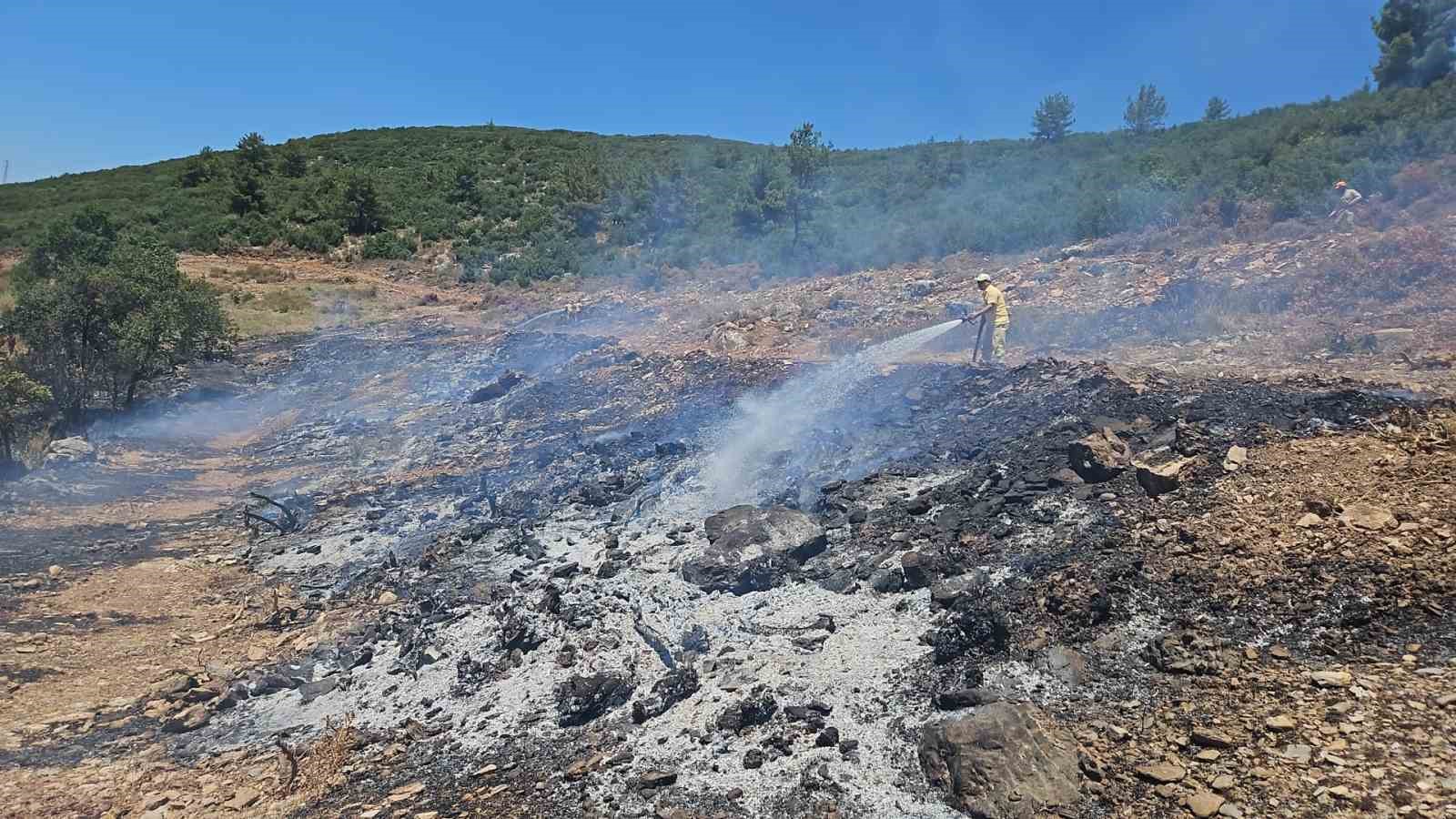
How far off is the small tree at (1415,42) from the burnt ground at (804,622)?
26.4 m

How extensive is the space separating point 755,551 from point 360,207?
2783 cm

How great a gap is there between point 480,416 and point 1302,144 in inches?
749

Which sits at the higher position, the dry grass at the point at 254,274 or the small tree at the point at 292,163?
the small tree at the point at 292,163

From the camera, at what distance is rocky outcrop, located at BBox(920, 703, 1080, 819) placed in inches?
143

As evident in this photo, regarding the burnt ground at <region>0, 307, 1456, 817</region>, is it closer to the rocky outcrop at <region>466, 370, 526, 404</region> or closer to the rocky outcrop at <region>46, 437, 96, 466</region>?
the rocky outcrop at <region>46, 437, 96, 466</region>

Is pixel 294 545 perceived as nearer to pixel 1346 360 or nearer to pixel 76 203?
pixel 1346 360

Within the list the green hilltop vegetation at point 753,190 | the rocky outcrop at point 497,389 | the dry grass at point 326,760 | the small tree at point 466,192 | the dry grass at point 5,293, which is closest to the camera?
the dry grass at point 326,760

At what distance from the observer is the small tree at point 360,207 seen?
94.8 ft

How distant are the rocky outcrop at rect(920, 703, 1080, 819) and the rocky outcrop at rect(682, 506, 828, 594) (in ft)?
7.67

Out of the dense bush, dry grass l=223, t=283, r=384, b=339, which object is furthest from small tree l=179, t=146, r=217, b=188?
the dense bush

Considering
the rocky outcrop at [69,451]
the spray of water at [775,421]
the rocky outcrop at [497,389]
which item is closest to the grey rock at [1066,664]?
the spray of water at [775,421]

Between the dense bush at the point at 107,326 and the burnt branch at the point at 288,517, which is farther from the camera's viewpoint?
the dense bush at the point at 107,326

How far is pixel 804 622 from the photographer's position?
18.4ft

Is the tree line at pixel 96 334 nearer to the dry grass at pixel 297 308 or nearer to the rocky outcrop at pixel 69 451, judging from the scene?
the rocky outcrop at pixel 69 451
